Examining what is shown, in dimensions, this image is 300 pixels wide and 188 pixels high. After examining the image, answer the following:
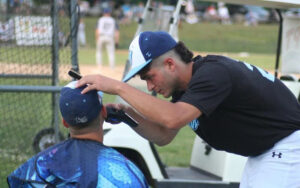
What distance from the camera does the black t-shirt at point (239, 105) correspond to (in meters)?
3.18

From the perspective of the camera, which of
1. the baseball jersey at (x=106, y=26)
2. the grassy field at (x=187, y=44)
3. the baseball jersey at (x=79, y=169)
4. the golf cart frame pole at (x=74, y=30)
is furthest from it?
the baseball jersey at (x=106, y=26)

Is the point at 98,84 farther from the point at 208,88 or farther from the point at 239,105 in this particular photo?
the point at 239,105

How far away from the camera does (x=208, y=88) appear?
3156 mm

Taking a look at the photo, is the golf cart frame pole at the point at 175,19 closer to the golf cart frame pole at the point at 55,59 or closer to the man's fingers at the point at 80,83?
the golf cart frame pole at the point at 55,59

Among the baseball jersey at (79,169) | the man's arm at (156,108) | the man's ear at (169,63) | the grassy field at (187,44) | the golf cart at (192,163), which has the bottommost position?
the grassy field at (187,44)

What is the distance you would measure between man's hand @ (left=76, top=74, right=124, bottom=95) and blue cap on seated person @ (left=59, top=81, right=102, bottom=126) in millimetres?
29

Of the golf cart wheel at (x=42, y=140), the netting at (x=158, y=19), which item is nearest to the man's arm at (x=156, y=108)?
the netting at (x=158, y=19)

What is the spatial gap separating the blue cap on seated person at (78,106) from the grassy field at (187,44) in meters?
3.47

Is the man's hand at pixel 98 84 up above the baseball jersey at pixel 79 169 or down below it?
above

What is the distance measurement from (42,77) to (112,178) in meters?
4.80

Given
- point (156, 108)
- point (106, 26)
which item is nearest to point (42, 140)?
point (156, 108)

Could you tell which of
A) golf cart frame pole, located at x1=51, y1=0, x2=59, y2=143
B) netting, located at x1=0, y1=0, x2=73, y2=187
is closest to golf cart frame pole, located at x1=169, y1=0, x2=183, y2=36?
golf cart frame pole, located at x1=51, y1=0, x2=59, y2=143

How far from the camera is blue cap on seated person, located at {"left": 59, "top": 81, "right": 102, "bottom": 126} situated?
2.86 m

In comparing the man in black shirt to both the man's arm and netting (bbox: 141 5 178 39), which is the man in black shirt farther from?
netting (bbox: 141 5 178 39)
